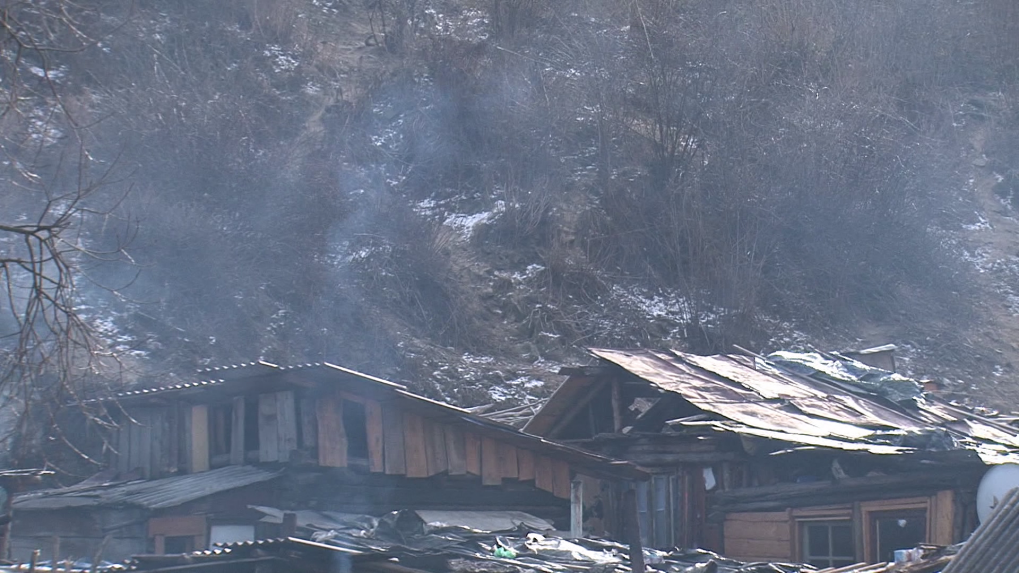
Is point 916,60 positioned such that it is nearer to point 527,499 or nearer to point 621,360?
point 621,360

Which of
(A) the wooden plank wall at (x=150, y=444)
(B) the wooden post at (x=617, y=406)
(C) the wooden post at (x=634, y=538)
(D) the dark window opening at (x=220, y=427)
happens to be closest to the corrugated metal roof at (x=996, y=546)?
(C) the wooden post at (x=634, y=538)

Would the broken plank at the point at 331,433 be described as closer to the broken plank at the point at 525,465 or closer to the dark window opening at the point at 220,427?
the dark window opening at the point at 220,427

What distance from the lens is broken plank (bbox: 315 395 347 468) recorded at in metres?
12.7

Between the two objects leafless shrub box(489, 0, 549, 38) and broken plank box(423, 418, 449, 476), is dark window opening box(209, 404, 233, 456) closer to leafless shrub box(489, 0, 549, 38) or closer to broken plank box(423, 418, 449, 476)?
broken plank box(423, 418, 449, 476)

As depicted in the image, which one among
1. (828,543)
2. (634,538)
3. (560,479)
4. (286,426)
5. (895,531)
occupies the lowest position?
(828,543)

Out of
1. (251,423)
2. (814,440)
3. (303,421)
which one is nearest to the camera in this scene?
(814,440)

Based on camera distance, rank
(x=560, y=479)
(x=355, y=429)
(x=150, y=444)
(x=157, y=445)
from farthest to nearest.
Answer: (x=150, y=444)
(x=157, y=445)
(x=560, y=479)
(x=355, y=429)

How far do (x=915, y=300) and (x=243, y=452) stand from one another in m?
21.3

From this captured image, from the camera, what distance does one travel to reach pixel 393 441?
42.2 feet

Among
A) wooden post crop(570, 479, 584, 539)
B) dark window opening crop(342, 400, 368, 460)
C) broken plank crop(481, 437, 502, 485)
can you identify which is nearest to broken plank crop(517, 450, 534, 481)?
broken plank crop(481, 437, 502, 485)

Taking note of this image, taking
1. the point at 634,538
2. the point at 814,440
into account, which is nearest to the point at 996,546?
the point at 634,538

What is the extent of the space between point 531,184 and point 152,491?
60.6ft

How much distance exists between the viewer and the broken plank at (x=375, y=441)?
12.8 m

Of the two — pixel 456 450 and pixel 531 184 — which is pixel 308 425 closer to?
pixel 456 450
